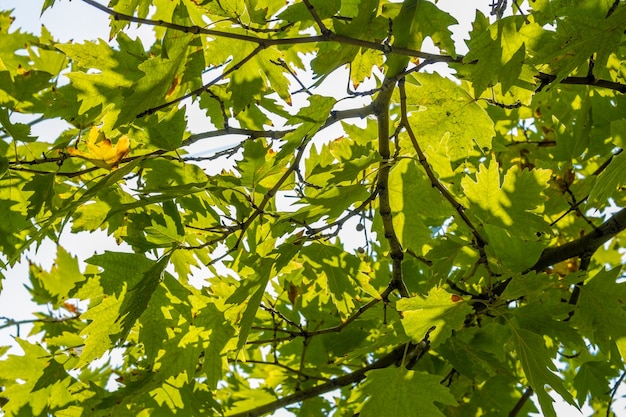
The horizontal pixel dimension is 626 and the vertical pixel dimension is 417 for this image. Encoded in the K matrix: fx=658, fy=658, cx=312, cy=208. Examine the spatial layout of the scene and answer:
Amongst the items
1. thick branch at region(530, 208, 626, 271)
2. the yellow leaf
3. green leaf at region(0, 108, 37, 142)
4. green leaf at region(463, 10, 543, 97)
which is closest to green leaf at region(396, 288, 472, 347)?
green leaf at region(463, 10, 543, 97)

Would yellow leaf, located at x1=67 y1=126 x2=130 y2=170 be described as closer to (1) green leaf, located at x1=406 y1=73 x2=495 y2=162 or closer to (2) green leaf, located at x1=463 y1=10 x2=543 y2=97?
(1) green leaf, located at x1=406 y1=73 x2=495 y2=162

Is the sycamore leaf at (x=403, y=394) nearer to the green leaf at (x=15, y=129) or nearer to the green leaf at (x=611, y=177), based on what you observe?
the green leaf at (x=611, y=177)

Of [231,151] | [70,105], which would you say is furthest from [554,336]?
[70,105]

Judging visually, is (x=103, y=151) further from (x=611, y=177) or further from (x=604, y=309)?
(x=604, y=309)

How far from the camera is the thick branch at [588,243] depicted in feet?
6.58

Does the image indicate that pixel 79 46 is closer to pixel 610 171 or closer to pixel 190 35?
pixel 190 35

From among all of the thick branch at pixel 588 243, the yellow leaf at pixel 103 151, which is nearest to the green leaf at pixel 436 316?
the thick branch at pixel 588 243

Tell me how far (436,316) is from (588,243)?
809 mm

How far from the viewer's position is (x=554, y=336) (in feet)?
6.00

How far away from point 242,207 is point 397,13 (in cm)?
64

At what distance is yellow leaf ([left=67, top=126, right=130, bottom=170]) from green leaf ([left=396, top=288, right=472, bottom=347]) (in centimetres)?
92

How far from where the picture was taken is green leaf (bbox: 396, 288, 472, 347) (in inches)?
59.7

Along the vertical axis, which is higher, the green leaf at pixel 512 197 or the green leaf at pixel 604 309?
the green leaf at pixel 512 197

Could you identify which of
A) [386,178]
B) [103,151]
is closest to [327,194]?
[386,178]
